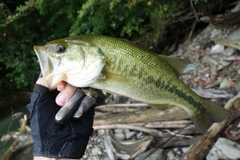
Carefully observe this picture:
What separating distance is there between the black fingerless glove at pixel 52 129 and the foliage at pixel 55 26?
14.5 feet

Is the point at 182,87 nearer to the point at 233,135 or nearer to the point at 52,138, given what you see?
the point at 52,138

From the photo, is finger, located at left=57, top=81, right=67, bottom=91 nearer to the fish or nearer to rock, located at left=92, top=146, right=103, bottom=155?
the fish

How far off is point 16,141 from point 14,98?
3.19 m

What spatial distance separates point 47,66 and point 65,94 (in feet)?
0.84

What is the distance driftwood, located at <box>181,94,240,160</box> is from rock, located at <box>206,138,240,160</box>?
0.09 metres

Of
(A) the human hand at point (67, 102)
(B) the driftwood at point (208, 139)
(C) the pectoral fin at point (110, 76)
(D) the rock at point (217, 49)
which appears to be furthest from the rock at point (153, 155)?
(D) the rock at point (217, 49)

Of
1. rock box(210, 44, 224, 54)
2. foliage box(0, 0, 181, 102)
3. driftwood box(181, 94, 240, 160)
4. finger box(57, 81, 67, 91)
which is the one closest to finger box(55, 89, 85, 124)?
finger box(57, 81, 67, 91)

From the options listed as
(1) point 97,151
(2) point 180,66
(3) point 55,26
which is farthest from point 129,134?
(3) point 55,26

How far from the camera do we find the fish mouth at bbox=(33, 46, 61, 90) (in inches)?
69.0

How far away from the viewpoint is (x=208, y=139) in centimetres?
365

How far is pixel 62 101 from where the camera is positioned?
194 cm

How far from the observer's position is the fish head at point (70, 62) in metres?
1.78


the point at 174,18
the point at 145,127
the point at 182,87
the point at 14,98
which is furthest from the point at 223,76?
the point at 14,98

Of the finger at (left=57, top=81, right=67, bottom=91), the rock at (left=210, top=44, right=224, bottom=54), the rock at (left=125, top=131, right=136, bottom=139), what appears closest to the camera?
the finger at (left=57, top=81, right=67, bottom=91)
